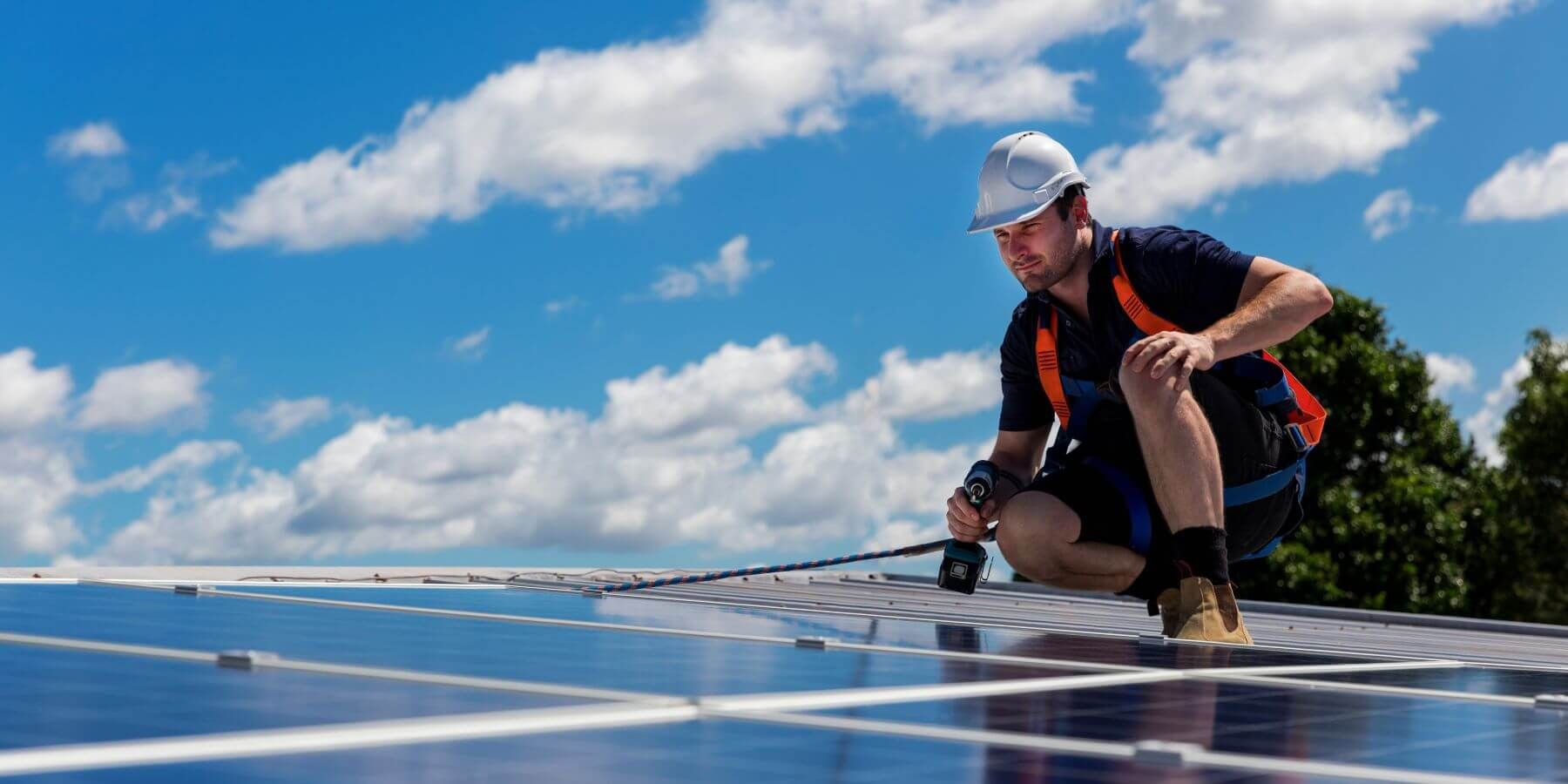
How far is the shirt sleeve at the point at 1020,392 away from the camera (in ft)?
19.4

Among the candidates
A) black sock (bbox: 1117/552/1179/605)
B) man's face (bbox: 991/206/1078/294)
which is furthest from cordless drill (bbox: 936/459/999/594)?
man's face (bbox: 991/206/1078/294)

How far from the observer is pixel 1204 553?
4898 mm

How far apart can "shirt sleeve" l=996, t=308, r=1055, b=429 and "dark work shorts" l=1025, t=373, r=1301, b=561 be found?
272mm

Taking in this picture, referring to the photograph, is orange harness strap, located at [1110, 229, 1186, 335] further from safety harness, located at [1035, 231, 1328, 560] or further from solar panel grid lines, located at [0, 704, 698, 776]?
solar panel grid lines, located at [0, 704, 698, 776]

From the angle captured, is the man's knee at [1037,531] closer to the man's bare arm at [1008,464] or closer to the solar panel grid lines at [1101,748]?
the man's bare arm at [1008,464]

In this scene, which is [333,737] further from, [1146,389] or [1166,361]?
[1146,389]

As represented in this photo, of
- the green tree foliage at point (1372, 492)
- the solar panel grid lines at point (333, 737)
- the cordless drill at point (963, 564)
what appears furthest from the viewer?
the green tree foliage at point (1372, 492)

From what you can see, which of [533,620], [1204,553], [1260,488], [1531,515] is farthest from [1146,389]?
[1531,515]

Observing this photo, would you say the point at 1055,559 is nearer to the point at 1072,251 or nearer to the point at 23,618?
the point at 1072,251

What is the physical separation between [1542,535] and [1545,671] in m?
29.0

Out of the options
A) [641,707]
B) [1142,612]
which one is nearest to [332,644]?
[641,707]

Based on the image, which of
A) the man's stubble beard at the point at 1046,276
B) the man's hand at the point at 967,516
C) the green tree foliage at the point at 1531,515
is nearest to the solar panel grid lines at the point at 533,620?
the man's hand at the point at 967,516

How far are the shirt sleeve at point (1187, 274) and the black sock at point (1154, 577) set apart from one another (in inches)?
30.0

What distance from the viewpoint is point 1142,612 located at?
316 inches
